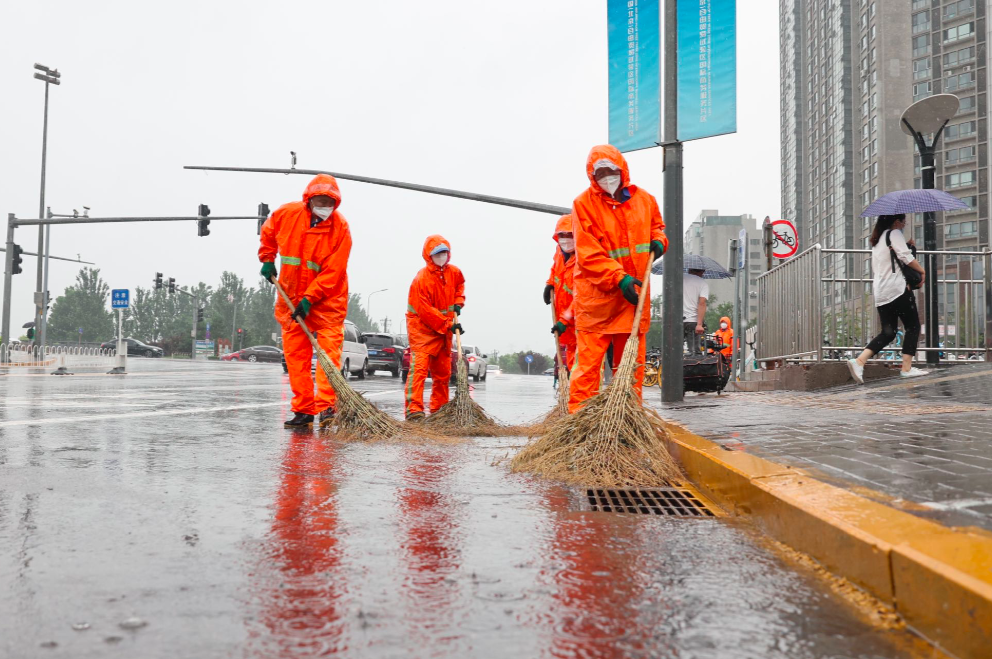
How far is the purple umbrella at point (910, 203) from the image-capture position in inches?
349

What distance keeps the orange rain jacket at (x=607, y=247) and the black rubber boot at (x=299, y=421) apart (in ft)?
8.03

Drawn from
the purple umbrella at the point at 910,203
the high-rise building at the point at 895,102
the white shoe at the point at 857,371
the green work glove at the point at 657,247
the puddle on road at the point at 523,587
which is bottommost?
the puddle on road at the point at 523,587

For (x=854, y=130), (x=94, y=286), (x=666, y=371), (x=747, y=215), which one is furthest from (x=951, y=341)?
(x=747, y=215)

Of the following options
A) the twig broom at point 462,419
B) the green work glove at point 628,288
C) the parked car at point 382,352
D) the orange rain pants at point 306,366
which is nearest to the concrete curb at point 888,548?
the green work glove at point 628,288

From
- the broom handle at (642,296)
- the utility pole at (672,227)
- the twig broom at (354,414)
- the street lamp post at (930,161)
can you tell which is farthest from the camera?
the street lamp post at (930,161)

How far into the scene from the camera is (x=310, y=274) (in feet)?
23.1

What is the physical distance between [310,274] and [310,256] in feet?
0.51

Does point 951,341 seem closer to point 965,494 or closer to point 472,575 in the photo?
point 965,494

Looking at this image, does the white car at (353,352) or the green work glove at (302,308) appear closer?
the green work glove at (302,308)

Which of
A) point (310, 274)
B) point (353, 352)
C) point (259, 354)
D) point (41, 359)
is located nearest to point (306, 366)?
point (310, 274)

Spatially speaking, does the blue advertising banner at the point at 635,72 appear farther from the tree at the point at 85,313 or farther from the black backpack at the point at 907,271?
the tree at the point at 85,313

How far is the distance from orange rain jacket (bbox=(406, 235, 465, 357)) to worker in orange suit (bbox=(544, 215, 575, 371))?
112 centimetres

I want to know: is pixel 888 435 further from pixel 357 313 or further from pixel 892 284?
pixel 357 313

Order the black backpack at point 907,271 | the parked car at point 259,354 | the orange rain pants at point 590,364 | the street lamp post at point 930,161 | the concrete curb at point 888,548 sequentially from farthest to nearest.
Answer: the parked car at point 259,354
the street lamp post at point 930,161
the black backpack at point 907,271
the orange rain pants at point 590,364
the concrete curb at point 888,548
